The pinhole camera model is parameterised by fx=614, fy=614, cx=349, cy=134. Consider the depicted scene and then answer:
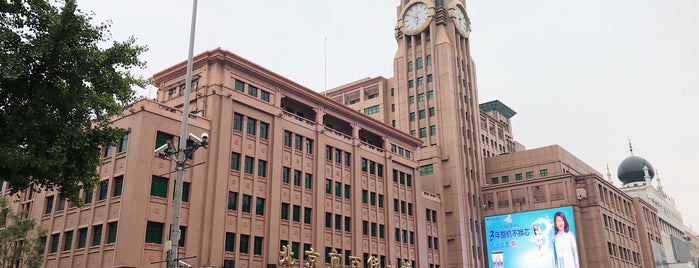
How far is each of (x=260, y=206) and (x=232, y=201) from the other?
2.51 meters

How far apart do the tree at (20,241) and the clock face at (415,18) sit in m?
49.7

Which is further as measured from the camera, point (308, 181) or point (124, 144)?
point (308, 181)

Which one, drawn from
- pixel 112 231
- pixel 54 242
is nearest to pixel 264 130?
pixel 112 231

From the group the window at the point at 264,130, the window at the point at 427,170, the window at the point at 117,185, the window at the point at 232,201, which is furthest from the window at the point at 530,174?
the window at the point at 117,185

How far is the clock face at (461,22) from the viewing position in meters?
74.8

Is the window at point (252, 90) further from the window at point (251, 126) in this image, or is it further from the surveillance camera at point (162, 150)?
the surveillance camera at point (162, 150)

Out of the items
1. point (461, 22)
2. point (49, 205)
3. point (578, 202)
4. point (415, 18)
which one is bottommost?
point (49, 205)

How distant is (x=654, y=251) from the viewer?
77625 millimetres

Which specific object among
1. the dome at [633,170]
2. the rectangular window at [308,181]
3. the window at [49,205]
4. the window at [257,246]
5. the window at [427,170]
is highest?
the dome at [633,170]

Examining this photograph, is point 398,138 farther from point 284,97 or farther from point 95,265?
point 95,265

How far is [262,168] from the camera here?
42781 millimetres

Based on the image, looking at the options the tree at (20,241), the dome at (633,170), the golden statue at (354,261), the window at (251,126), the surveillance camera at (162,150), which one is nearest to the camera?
the surveillance camera at (162,150)

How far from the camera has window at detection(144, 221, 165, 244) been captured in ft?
114

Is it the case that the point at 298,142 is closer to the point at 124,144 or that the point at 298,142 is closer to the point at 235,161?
the point at 235,161
